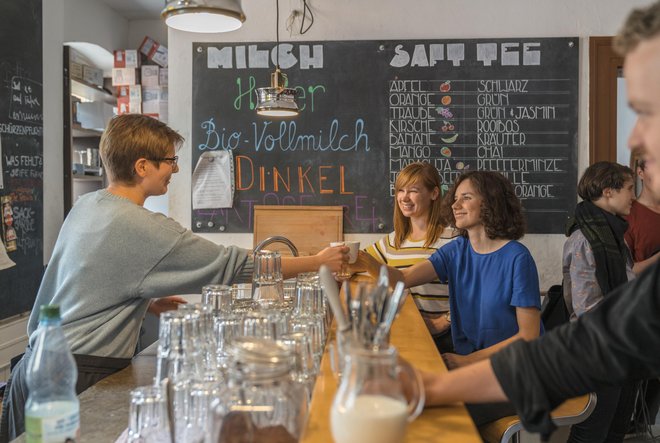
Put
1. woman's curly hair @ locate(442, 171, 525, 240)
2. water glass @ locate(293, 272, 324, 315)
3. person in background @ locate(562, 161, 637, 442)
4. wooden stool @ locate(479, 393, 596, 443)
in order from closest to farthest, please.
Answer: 1. water glass @ locate(293, 272, 324, 315)
2. wooden stool @ locate(479, 393, 596, 443)
3. woman's curly hair @ locate(442, 171, 525, 240)
4. person in background @ locate(562, 161, 637, 442)

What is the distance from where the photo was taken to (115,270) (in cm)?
190

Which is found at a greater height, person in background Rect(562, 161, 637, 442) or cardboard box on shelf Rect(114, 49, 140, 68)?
cardboard box on shelf Rect(114, 49, 140, 68)

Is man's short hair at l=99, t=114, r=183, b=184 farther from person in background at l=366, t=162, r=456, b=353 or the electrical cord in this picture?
the electrical cord

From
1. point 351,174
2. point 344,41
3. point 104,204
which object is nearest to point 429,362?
point 104,204

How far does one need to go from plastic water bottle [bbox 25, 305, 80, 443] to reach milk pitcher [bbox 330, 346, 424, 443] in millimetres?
435

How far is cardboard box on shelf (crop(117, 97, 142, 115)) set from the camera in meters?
5.77

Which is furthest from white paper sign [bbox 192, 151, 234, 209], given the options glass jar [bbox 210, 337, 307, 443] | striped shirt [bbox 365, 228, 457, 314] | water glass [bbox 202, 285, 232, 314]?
glass jar [bbox 210, 337, 307, 443]

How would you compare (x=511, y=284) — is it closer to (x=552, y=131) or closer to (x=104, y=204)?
(x=104, y=204)

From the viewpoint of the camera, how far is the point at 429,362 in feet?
4.84

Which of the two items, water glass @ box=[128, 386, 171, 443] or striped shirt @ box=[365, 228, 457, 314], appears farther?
striped shirt @ box=[365, 228, 457, 314]

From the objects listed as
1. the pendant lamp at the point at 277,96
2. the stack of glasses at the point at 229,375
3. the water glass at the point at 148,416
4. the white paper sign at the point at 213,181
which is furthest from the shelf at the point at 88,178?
the water glass at the point at 148,416

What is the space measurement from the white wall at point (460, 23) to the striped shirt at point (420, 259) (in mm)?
918

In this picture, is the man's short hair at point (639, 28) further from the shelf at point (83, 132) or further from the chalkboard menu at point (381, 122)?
the shelf at point (83, 132)

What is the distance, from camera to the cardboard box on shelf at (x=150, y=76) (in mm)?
5762
